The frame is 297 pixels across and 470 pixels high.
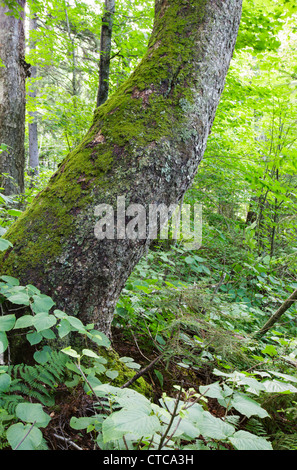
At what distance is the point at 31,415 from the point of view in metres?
0.88

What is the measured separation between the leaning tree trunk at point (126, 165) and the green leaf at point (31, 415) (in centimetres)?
50

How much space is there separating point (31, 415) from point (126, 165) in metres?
1.21

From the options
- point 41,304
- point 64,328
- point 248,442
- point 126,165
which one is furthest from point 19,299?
point 248,442

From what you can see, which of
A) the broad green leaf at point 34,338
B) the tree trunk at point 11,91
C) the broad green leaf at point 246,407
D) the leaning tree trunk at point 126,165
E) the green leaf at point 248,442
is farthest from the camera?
the tree trunk at point 11,91

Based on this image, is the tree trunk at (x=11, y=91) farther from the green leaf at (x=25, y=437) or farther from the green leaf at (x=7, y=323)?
the green leaf at (x=25, y=437)

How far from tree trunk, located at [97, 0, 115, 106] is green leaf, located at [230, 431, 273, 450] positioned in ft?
14.0

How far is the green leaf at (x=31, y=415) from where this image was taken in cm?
87

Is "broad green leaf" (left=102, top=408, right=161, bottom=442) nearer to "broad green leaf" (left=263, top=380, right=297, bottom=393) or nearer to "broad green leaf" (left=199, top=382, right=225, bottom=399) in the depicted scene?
"broad green leaf" (left=199, top=382, right=225, bottom=399)

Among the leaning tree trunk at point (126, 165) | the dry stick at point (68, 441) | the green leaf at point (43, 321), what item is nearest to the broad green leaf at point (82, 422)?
the dry stick at point (68, 441)

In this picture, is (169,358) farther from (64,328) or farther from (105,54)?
(105,54)

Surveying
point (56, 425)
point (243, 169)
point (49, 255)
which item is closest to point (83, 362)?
point (56, 425)

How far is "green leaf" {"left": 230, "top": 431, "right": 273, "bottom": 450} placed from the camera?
0.83m

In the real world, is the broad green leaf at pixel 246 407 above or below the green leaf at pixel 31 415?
below

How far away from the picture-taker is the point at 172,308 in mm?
1904
